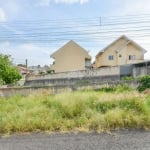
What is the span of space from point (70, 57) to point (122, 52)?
26.8ft

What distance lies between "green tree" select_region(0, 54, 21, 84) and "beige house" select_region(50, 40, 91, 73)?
8190mm

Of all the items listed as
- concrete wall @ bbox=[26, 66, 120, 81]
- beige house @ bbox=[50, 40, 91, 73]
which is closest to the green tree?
concrete wall @ bbox=[26, 66, 120, 81]

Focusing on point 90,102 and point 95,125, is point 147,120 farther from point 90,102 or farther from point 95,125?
point 90,102

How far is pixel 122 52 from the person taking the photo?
40.5m

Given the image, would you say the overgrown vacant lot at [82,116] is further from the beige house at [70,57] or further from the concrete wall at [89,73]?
the beige house at [70,57]

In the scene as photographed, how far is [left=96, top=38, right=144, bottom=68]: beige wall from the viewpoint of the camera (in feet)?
132

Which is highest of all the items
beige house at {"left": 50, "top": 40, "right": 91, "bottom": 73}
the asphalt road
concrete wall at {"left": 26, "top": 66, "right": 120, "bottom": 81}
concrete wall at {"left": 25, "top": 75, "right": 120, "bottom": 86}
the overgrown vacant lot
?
beige house at {"left": 50, "top": 40, "right": 91, "bottom": 73}

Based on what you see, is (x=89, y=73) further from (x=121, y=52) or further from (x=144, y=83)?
(x=121, y=52)

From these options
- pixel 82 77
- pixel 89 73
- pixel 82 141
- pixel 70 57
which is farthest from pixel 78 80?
pixel 82 141

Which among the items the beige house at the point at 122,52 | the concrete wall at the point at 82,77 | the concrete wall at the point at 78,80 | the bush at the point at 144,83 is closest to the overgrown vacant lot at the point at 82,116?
the bush at the point at 144,83

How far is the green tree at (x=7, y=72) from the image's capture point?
34831mm

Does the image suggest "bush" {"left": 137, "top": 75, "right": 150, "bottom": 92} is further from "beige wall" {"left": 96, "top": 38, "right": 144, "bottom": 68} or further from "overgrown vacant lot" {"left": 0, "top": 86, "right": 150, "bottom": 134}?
"beige wall" {"left": 96, "top": 38, "right": 144, "bottom": 68}

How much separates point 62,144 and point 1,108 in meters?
4.94

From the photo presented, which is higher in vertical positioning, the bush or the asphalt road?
the bush
